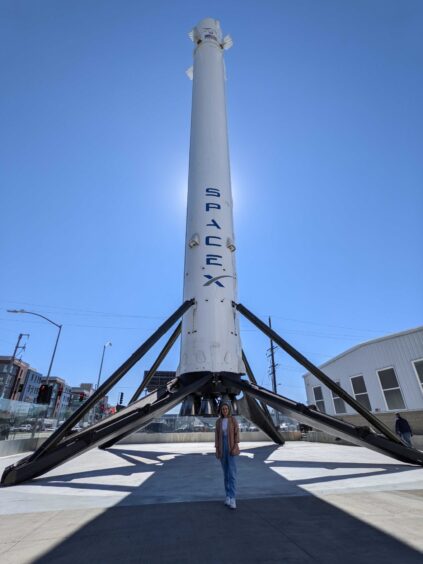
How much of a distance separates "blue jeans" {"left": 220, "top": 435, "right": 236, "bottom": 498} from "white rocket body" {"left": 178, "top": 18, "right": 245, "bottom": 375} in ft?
12.0

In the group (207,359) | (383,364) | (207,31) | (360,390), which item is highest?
(207,31)

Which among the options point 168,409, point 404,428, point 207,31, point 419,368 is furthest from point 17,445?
point 207,31

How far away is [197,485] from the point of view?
610cm

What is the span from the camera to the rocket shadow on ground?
2801 mm

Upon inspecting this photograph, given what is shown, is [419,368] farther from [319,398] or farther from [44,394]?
[44,394]

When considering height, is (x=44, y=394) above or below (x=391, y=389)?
below

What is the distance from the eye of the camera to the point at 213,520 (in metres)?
3.79

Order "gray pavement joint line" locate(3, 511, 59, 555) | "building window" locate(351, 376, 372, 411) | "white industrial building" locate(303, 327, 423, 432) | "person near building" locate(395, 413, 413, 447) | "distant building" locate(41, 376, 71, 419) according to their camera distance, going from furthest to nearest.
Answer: "distant building" locate(41, 376, 71, 419) < "building window" locate(351, 376, 372, 411) < "white industrial building" locate(303, 327, 423, 432) < "person near building" locate(395, 413, 413, 447) < "gray pavement joint line" locate(3, 511, 59, 555)

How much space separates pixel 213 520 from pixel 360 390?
17.9 m

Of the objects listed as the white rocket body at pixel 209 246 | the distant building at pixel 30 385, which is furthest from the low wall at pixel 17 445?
the distant building at pixel 30 385

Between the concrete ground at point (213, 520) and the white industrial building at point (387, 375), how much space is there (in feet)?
33.4

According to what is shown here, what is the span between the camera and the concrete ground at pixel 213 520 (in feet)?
9.36

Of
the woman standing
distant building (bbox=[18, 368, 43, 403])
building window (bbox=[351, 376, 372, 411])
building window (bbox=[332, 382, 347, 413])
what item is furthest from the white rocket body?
distant building (bbox=[18, 368, 43, 403])

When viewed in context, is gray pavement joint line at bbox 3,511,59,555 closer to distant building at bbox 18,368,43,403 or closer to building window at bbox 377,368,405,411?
building window at bbox 377,368,405,411
